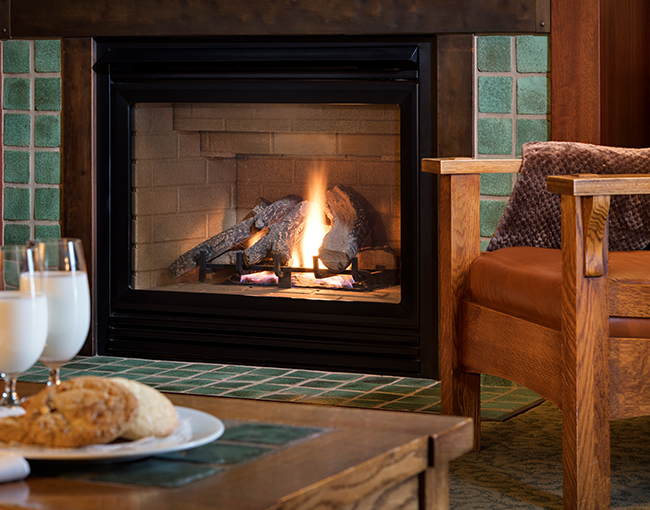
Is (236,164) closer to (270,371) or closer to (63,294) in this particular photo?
(270,371)

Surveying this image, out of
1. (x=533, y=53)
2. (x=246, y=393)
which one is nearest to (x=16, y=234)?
(x=246, y=393)

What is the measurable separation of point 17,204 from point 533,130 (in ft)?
5.57

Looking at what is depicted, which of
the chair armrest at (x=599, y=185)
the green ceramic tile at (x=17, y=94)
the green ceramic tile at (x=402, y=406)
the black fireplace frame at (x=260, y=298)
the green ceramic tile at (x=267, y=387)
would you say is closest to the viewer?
the chair armrest at (x=599, y=185)

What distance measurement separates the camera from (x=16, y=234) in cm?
304

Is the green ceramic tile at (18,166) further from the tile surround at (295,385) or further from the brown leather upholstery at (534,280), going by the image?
the brown leather upholstery at (534,280)

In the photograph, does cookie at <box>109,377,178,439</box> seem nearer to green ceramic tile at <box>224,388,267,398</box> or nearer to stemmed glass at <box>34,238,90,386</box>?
stemmed glass at <box>34,238,90,386</box>

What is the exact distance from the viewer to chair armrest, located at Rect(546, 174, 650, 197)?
151cm

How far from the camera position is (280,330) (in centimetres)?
283

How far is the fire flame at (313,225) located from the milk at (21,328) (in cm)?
208

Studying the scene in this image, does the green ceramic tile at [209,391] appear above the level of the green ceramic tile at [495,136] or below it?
below

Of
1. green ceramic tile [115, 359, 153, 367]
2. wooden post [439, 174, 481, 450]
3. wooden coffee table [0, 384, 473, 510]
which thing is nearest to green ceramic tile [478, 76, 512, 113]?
wooden post [439, 174, 481, 450]

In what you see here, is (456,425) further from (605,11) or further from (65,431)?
(605,11)

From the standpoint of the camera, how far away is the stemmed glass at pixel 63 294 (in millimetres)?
853

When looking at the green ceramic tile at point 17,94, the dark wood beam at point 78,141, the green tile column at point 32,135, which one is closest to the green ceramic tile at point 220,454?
the dark wood beam at point 78,141
